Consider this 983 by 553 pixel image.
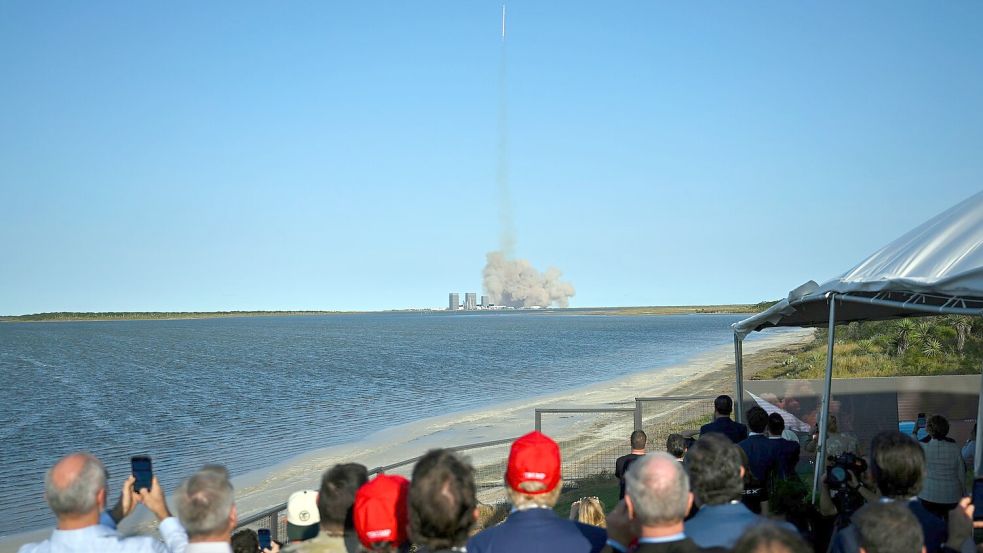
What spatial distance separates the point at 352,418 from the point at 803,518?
30.5 meters

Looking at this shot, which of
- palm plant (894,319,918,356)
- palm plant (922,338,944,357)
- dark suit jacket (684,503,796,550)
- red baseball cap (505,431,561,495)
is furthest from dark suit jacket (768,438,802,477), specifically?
palm plant (894,319,918,356)

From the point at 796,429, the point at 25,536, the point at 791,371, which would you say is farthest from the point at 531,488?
the point at 791,371

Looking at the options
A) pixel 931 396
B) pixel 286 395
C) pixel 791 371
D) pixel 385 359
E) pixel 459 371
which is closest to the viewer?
pixel 931 396

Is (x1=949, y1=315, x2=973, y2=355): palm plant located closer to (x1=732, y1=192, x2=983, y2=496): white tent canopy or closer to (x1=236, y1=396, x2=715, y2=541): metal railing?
(x1=236, y1=396, x2=715, y2=541): metal railing

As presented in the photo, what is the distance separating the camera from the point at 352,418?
3438 cm

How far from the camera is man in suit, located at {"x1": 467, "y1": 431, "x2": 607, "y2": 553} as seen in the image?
11.9ft

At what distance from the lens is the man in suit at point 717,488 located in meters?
3.94

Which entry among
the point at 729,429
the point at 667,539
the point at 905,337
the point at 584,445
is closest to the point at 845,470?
the point at 729,429

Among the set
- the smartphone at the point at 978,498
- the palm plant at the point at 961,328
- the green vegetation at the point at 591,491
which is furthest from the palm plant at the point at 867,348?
the smartphone at the point at 978,498

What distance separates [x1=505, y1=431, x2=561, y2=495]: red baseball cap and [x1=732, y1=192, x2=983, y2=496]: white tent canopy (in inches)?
199

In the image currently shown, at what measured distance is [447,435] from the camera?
27.1 metres

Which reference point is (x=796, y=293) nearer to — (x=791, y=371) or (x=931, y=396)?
(x=931, y=396)

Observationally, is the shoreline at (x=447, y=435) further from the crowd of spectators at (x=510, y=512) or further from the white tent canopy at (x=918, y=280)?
the crowd of spectators at (x=510, y=512)

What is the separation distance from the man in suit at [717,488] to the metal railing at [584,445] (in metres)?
5.02
